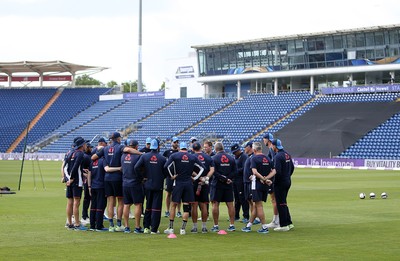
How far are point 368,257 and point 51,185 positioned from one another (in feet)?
77.7

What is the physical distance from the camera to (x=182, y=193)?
17.3 meters

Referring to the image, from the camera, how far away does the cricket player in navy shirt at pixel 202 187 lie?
17.5 m

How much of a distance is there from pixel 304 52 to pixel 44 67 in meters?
33.2

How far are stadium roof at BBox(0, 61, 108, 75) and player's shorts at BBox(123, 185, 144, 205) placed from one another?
67.3 meters

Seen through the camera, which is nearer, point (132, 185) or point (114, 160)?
point (132, 185)

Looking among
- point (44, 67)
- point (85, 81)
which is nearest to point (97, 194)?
point (44, 67)

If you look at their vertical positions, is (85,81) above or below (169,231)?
above

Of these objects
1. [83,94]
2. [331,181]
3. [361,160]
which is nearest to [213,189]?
[331,181]

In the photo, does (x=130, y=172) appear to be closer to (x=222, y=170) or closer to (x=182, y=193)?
(x=182, y=193)

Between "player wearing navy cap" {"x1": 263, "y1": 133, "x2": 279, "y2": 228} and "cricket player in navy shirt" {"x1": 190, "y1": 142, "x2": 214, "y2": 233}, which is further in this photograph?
"player wearing navy cap" {"x1": 263, "y1": 133, "x2": 279, "y2": 228}

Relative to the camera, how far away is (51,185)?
35062 mm

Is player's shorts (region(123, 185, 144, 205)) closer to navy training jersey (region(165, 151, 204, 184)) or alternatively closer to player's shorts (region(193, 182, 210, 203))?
navy training jersey (region(165, 151, 204, 184))

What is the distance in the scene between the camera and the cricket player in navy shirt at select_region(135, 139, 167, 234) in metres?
17.2

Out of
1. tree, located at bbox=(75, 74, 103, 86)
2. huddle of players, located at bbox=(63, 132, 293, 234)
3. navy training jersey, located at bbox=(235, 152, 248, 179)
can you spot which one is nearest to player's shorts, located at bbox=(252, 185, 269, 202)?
huddle of players, located at bbox=(63, 132, 293, 234)
